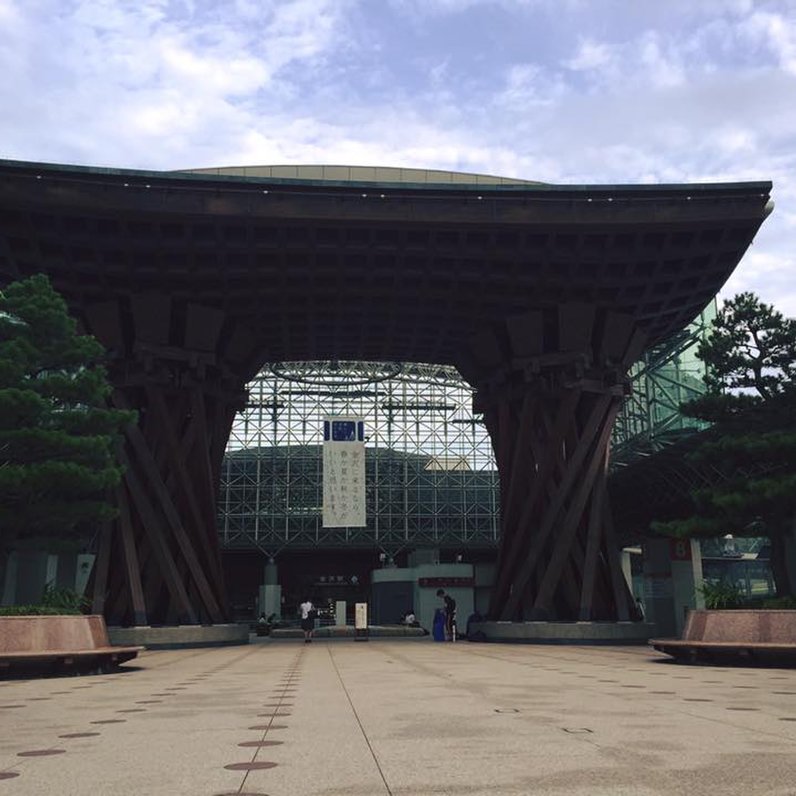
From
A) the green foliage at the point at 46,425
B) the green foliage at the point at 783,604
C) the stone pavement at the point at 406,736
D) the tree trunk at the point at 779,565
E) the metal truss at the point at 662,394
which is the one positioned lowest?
the stone pavement at the point at 406,736

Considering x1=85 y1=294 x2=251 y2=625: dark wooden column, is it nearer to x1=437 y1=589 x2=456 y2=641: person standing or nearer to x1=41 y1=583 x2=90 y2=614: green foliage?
x1=437 y1=589 x2=456 y2=641: person standing

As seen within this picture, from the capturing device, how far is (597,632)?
92.7ft

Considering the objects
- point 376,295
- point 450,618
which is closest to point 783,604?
point 450,618

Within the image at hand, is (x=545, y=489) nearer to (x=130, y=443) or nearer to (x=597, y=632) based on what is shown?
(x=597, y=632)

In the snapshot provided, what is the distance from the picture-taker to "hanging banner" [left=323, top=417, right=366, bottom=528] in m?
37.1

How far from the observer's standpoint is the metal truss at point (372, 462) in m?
64.1

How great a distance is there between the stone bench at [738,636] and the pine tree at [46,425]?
41.0 ft

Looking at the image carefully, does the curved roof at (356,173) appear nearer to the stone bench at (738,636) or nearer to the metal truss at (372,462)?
the metal truss at (372,462)

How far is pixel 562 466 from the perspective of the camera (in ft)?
101

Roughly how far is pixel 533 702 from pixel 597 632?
19991 mm

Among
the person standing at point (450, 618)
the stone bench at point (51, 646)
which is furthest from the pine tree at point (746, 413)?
the stone bench at point (51, 646)

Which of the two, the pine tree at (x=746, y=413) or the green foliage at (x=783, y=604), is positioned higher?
the pine tree at (x=746, y=413)

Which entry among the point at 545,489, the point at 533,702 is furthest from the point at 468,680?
the point at 545,489

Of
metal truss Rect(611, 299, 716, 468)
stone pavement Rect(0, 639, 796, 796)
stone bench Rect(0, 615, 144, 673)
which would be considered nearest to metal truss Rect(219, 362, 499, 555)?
metal truss Rect(611, 299, 716, 468)
